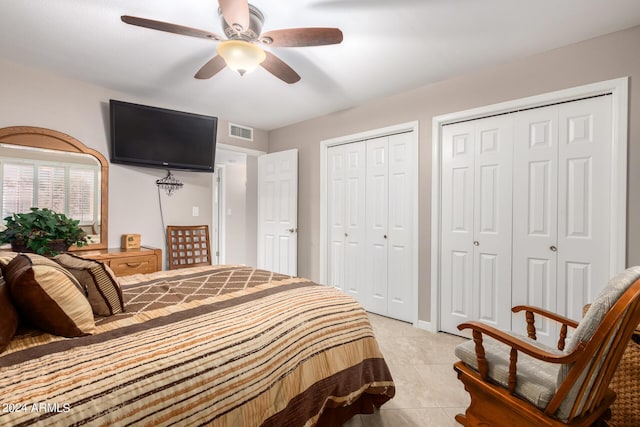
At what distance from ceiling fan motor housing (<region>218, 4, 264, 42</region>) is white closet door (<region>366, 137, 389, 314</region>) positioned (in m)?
1.98

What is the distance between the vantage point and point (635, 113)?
2.16 m

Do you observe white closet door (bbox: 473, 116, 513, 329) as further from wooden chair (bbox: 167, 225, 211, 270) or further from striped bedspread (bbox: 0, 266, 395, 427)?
wooden chair (bbox: 167, 225, 211, 270)

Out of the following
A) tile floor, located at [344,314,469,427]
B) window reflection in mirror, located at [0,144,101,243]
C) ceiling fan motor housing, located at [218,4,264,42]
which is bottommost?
tile floor, located at [344,314,469,427]

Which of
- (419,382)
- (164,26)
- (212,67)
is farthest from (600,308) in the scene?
(212,67)

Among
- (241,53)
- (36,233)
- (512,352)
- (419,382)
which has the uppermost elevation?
(241,53)

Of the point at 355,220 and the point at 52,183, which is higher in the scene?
the point at 52,183

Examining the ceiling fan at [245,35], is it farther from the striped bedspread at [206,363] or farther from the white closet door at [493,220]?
the white closet door at [493,220]

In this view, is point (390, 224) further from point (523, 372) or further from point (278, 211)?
point (523, 372)

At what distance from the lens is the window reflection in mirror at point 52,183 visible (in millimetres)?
2730

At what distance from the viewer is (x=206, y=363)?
1074mm

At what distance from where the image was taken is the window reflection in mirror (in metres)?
2.73

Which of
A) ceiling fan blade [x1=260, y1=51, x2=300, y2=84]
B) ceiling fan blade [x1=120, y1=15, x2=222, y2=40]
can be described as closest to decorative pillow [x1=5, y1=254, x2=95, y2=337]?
ceiling fan blade [x1=120, y1=15, x2=222, y2=40]

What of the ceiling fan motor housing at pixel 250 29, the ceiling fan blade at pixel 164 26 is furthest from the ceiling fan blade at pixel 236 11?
the ceiling fan blade at pixel 164 26

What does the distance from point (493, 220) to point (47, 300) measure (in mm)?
3098
